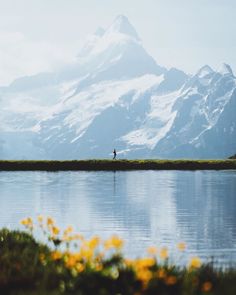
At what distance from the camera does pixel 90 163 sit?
102062mm

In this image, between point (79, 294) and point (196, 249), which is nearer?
point (79, 294)

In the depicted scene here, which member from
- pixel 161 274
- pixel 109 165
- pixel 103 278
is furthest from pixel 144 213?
pixel 109 165

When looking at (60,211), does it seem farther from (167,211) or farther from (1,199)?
(1,199)

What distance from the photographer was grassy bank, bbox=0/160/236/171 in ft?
333

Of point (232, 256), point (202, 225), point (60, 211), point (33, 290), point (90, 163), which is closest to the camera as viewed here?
point (33, 290)

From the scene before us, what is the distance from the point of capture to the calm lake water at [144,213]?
2547 cm

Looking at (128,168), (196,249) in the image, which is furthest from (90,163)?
(196,249)

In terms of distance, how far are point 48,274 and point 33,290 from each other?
86 cm

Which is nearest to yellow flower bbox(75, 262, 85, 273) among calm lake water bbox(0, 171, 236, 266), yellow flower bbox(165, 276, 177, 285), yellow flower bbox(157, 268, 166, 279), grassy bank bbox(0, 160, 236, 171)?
yellow flower bbox(157, 268, 166, 279)

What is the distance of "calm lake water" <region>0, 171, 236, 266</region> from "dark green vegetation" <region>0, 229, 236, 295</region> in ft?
14.9

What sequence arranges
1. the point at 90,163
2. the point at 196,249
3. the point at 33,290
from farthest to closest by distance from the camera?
the point at 90,163 → the point at 196,249 → the point at 33,290

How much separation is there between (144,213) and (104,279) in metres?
24.9

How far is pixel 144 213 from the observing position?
37375 mm

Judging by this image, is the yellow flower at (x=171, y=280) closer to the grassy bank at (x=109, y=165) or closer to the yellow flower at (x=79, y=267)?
the yellow flower at (x=79, y=267)
